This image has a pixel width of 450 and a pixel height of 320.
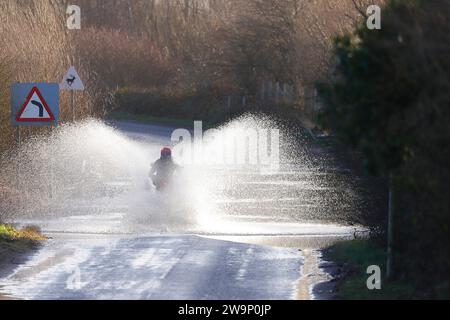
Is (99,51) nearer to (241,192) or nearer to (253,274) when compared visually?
(241,192)

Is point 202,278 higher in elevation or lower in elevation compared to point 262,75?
lower

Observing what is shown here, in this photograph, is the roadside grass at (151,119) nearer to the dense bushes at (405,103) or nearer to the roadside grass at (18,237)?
the roadside grass at (18,237)

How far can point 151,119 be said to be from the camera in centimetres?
6053

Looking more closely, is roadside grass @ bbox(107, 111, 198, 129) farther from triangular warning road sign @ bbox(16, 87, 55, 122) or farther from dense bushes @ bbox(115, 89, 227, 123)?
triangular warning road sign @ bbox(16, 87, 55, 122)

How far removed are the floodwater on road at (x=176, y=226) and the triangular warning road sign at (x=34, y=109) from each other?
2.08 metres

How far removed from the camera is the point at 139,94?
210ft

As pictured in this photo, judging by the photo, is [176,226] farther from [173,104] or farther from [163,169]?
[173,104]

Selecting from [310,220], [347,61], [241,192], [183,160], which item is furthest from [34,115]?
[183,160]

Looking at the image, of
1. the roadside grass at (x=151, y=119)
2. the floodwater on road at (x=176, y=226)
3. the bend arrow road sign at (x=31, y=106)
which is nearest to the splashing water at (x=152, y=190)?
the floodwater on road at (x=176, y=226)

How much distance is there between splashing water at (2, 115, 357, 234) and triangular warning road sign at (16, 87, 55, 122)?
2.07 m

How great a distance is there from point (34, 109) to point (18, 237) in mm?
4943

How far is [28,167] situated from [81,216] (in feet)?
20.3

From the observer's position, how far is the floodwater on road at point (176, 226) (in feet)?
48.5

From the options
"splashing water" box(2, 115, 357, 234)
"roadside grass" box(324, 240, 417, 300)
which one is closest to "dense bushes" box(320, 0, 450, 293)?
"roadside grass" box(324, 240, 417, 300)
